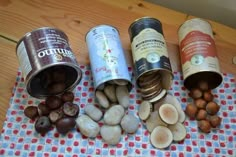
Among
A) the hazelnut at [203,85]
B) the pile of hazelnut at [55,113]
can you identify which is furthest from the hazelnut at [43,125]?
the hazelnut at [203,85]

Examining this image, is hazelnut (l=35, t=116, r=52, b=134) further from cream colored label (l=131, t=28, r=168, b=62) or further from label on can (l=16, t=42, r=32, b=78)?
cream colored label (l=131, t=28, r=168, b=62)

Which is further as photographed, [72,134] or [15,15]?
[15,15]

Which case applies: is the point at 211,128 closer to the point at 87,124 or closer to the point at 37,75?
the point at 87,124

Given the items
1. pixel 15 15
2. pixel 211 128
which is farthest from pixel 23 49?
pixel 211 128

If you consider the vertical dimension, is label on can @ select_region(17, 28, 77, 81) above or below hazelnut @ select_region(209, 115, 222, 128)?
above

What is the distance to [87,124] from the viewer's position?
73 centimetres

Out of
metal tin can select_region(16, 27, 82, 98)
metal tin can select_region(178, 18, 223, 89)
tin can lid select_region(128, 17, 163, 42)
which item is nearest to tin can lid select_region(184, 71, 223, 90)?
metal tin can select_region(178, 18, 223, 89)

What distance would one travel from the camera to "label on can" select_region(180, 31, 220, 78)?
743 millimetres

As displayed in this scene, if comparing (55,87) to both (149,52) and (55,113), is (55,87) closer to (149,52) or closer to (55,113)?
(55,113)

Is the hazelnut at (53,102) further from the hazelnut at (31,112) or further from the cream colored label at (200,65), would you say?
the cream colored label at (200,65)

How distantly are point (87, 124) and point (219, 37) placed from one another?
1.24 ft

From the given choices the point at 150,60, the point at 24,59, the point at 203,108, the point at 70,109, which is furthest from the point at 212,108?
the point at 24,59

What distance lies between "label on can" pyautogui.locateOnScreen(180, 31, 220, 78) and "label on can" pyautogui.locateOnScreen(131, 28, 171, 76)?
0.04m

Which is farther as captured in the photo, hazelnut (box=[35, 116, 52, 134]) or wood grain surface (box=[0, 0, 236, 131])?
wood grain surface (box=[0, 0, 236, 131])
